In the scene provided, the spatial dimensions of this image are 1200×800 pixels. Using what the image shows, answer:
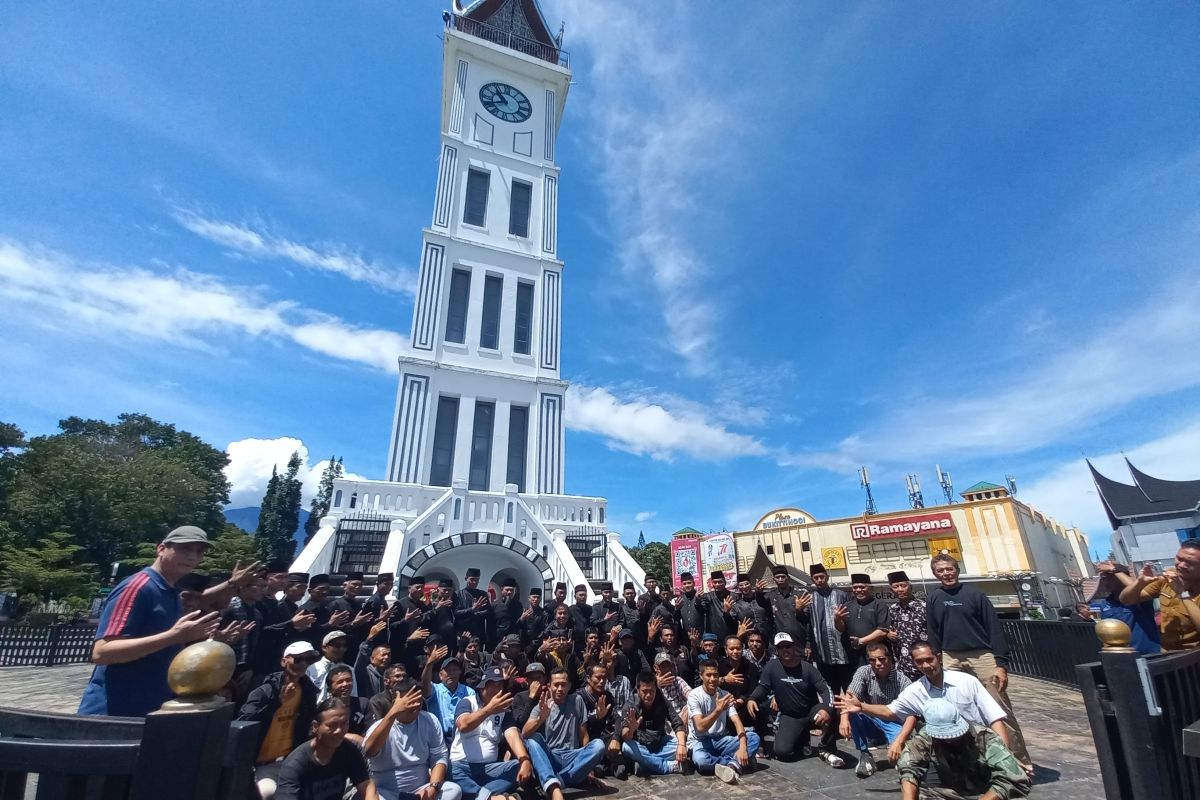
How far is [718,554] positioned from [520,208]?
19.6 meters

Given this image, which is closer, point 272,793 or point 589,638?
point 272,793

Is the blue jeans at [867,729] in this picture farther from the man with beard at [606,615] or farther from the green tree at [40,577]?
the green tree at [40,577]

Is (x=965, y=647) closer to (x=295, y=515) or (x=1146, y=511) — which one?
(x=1146, y=511)

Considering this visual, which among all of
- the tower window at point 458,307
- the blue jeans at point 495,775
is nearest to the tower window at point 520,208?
the tower window at point 458,307

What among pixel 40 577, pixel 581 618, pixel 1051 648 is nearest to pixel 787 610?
pixel 581 618

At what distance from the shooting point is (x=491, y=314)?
19.2 metres

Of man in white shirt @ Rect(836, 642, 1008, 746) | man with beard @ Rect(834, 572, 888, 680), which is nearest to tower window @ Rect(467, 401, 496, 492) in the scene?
man with beard @ Rect(834, 572, 888, 680)

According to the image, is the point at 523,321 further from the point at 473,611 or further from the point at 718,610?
the point at 718,610

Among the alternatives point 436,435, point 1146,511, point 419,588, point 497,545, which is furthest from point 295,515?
point 1146,511

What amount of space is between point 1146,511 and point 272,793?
4306 centimetres

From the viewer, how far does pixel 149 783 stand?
134cm

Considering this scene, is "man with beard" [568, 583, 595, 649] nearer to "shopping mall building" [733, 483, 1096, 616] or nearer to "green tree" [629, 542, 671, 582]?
"shopping mall building" [733, 483, 1096, 616]

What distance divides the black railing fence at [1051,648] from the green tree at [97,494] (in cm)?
3439

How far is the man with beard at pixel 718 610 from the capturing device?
7.13m
